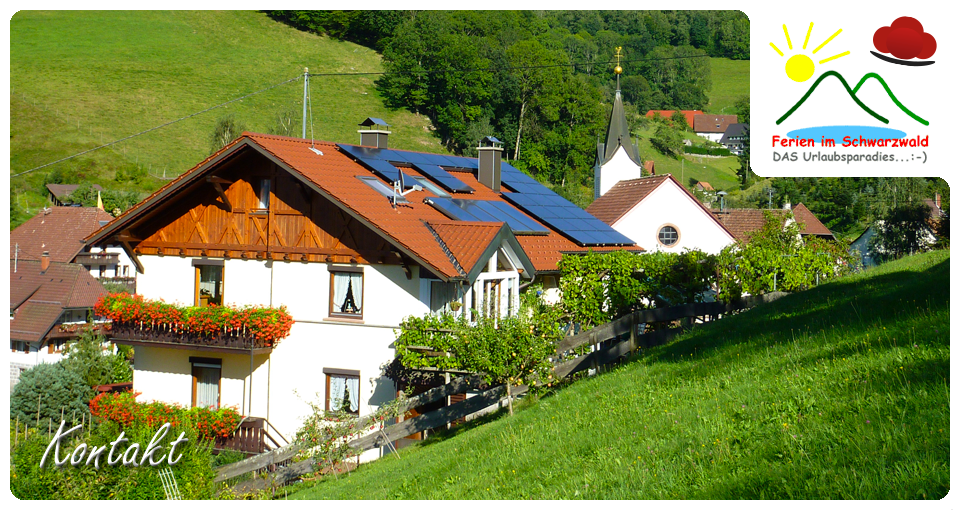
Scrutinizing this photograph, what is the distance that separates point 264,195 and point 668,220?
960 inches

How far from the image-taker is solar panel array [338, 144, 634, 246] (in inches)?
907

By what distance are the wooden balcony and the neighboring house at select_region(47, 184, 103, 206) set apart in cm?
5189

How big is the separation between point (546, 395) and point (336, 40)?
3802 inches

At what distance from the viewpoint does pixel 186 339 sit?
2119 cm

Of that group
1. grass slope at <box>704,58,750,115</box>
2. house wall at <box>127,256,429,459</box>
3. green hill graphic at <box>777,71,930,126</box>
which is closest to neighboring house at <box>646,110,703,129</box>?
grass slope at <box>704,58,750,115</box>

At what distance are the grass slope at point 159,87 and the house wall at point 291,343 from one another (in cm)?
5333

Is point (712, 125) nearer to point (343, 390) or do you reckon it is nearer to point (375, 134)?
point (375, 134)

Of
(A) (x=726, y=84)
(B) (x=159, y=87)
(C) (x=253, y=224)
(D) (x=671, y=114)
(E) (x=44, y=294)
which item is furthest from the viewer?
(A) (x=726, y=84)

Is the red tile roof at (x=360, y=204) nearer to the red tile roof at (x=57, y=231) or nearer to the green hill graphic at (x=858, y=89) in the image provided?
the green hill graphic at (x=858, y=89)

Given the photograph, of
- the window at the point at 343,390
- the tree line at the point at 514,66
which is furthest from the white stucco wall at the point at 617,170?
the tree line at the point at 514,66

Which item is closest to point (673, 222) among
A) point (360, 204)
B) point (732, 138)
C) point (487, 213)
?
point (487, 213)

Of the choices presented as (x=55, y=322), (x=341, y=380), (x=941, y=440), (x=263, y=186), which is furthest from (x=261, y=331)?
(x=55, y=322)

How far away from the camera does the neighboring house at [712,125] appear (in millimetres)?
139500

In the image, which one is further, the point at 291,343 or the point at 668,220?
the point at 668,220
